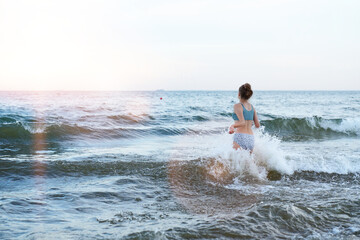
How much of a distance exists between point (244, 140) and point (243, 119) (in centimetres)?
→ 51

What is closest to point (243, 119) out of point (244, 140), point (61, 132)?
point (244, 140)

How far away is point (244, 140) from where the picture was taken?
6875mm

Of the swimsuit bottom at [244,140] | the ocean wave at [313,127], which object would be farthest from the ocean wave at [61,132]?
the swimsuit bottom at [244,140]

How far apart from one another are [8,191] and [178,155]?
192 inches

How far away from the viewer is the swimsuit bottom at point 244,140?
6.86 metres

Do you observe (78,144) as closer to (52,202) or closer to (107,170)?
(107,170)

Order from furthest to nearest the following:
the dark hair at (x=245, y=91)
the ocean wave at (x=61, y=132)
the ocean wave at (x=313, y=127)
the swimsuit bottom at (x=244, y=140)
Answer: the ocean wave at (x=313, y=127) < the ocean wave at (x=61, y=132) < the swimsuit bottom at (x=244, y=140) < the dark hair at (x=245, y=91)

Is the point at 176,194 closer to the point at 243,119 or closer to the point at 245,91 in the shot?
the point at 243,119

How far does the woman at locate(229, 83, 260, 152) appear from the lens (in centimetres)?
643

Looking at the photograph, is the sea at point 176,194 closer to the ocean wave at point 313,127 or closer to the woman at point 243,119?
the woman at point 243,119

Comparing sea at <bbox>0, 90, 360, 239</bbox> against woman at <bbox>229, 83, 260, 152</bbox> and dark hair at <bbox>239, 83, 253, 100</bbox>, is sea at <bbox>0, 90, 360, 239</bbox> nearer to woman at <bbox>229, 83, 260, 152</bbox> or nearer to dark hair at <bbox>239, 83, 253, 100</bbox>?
woman at <bbox>229, 83, 260, 152</bbox>

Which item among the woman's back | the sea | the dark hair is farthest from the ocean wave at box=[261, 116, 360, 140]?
the dark hair

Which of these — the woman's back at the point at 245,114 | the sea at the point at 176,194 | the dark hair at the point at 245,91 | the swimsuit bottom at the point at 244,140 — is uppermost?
the dark hair at the point at 245,91

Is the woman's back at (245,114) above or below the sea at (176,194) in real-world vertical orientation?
above
